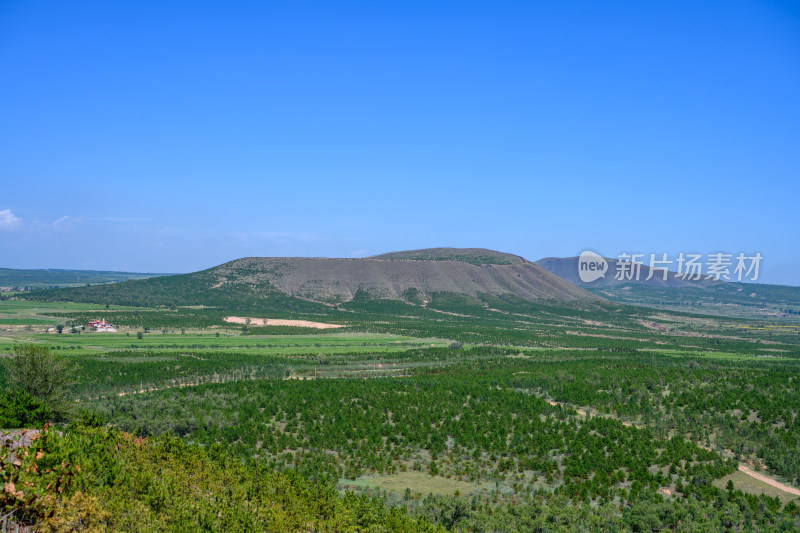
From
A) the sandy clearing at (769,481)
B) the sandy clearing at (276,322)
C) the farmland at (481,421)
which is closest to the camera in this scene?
the farmland at (481,421)

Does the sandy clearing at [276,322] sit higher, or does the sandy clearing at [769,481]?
the sandy clearing at [769,481]

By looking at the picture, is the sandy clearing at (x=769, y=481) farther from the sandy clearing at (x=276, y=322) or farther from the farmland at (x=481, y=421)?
the sandy clearing at (x=276, y=322)

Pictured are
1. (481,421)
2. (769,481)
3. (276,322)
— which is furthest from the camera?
(276,322)

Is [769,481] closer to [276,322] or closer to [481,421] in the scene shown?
[481,421]

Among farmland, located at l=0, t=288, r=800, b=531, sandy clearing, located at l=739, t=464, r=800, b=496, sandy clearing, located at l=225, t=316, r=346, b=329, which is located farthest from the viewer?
sandy clearing, located at l=225, t=316, r=346, b=329

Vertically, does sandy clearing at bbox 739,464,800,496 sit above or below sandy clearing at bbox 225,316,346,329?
above

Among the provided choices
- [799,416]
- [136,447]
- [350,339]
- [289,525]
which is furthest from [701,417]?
[350,339]

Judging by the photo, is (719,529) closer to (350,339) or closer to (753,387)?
(753,387)

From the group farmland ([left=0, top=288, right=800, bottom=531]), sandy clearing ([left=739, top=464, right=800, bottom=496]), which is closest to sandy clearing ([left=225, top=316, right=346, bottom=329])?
farmland ([left=0, top=288, right=800, bottom=531])

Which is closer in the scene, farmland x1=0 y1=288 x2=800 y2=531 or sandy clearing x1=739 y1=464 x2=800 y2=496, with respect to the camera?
farmland x1=0 y1=288 x2=800 y2=531

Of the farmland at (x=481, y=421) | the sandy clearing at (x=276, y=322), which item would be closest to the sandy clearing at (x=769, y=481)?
the farmland at (x=481, y=421)

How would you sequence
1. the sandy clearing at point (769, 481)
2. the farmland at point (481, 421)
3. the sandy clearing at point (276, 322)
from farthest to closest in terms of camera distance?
the sandy clearing at point (276, 322) < the sandy clearing at point (769, 481) < the farmland at point (481, 421)

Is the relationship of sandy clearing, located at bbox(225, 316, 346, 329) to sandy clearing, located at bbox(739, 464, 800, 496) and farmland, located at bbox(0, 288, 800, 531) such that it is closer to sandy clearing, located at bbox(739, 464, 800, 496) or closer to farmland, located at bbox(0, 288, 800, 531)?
farmland, located at bbox(0, 288, 800, 531)

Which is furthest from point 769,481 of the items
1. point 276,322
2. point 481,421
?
point 276,322
